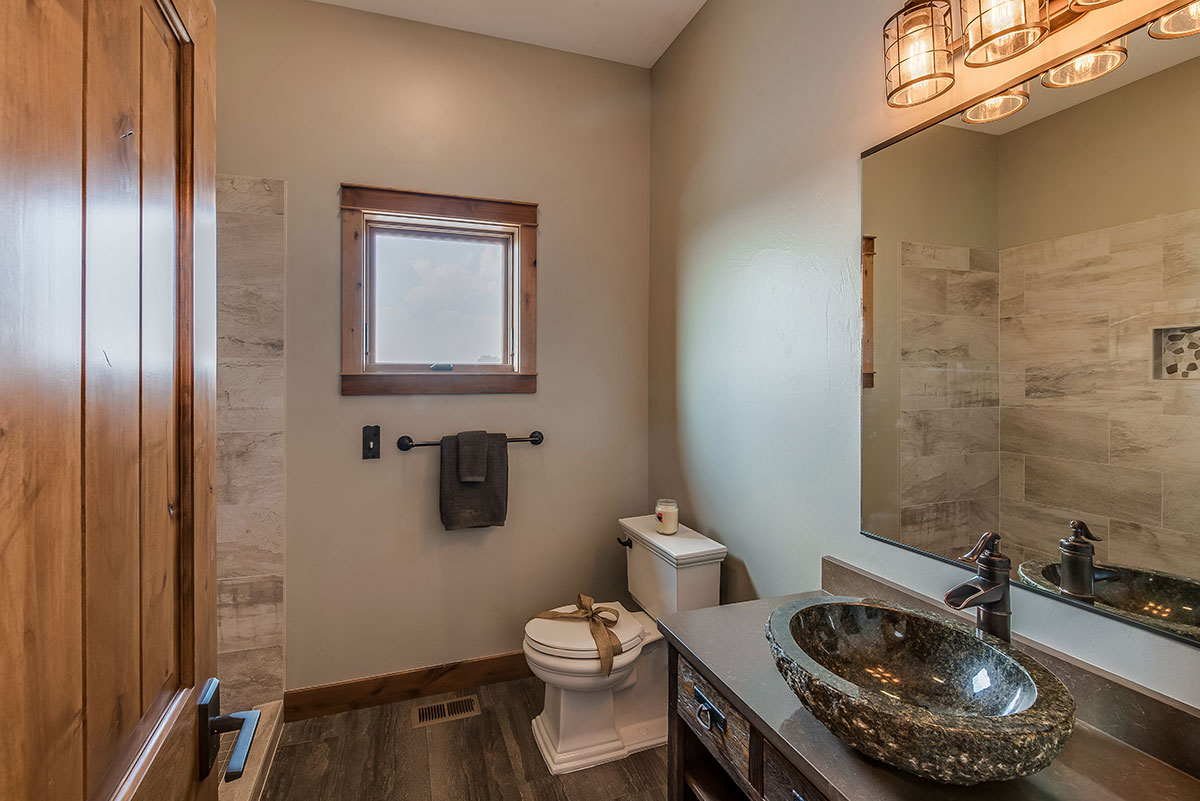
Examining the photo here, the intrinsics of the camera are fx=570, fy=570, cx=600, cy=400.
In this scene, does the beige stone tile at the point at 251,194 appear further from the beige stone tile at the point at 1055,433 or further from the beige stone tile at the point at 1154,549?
the beige stone tile at the point at 1154,549

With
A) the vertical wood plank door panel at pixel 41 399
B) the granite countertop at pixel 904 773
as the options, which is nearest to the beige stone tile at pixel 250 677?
the granite countertop at pixel 904 773

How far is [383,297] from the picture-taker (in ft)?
7.82

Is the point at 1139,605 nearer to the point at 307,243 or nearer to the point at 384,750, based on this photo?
the point at 384,750

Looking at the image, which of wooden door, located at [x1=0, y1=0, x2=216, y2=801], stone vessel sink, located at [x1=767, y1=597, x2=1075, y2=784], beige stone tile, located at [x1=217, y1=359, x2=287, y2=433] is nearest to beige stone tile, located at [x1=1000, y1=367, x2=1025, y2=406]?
stone vessel sink, located at [x1=767, y1=597, x2=1075, y2=784]

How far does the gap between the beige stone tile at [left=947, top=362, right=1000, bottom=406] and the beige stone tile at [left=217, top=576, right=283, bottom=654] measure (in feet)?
7.67

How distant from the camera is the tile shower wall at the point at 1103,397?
92 cm

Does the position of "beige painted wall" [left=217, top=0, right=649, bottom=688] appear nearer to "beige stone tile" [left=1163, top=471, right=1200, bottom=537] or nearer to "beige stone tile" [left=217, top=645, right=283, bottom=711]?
"beige stone tile" [left=217, top=645, right=283, bottom=711]

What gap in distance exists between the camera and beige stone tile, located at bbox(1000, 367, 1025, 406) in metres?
1.16

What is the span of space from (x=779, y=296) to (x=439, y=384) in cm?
141

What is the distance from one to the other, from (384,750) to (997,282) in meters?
2.38

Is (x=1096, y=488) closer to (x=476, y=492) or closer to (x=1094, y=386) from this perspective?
(x=1094, y=386)

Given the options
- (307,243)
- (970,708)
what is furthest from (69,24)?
(307,243)

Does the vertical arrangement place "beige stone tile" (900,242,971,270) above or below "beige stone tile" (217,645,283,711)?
above

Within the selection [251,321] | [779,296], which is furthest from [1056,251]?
[251,321]
